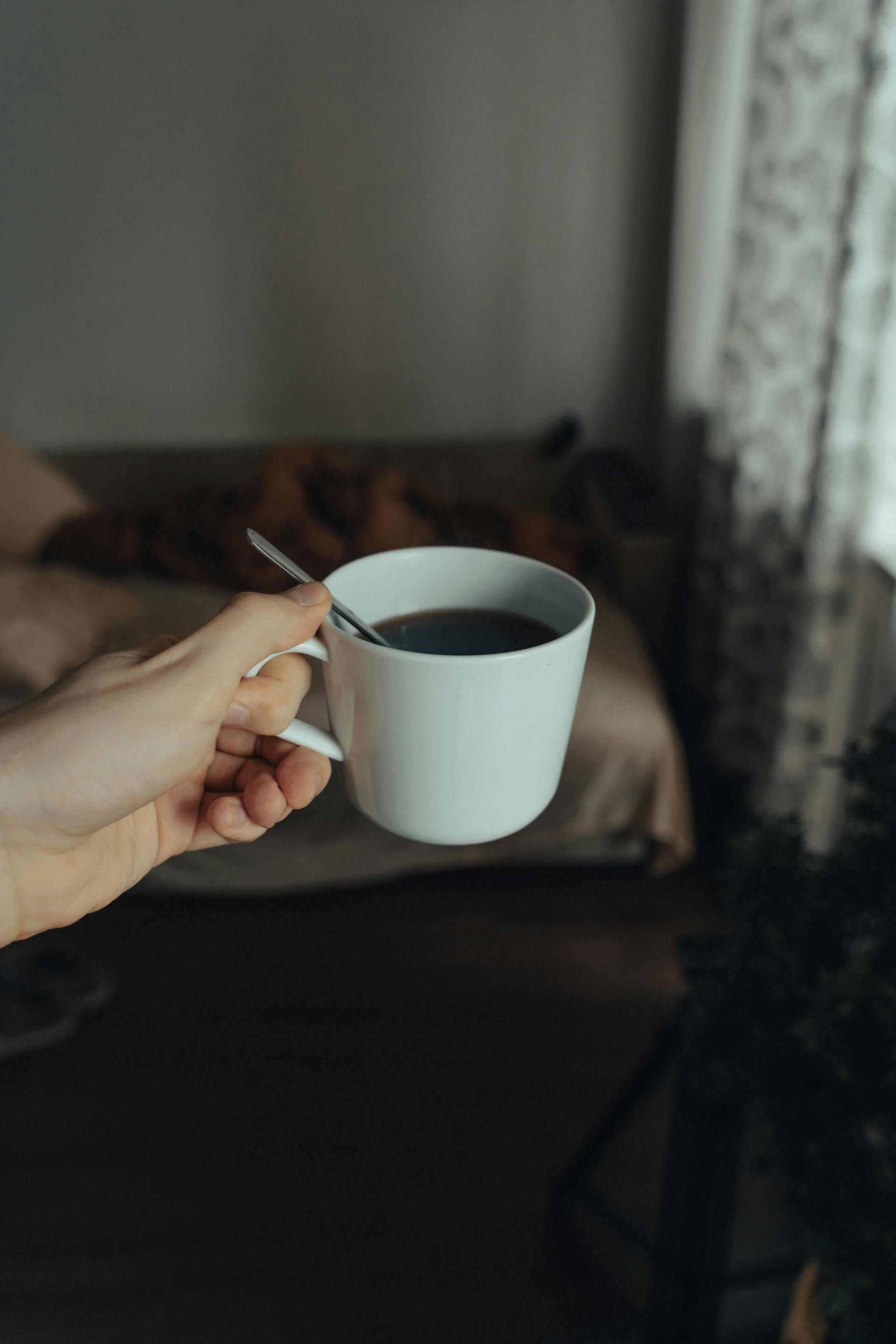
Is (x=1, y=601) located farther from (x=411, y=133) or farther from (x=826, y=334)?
(x=411, y=133)

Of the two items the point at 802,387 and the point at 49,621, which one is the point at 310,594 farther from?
the point at 802,387

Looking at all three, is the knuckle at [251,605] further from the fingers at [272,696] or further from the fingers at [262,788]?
the fingers at [262,788]

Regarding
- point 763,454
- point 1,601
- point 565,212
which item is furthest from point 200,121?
point 763,454

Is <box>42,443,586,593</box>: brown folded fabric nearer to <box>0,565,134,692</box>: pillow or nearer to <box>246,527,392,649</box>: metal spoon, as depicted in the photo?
<box>246,527,392,649</box>: metal spoon

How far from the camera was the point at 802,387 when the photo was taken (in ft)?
4.68

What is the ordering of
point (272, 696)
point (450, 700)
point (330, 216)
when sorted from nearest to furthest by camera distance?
point (450, 700) < point (272, 696) < point (330, 216)

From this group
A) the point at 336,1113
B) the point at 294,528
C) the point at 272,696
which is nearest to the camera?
the point at 272,696

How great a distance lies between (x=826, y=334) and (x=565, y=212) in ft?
4.01

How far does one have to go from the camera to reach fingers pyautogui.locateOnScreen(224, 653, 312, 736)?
0.39 meters

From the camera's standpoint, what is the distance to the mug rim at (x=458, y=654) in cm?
30

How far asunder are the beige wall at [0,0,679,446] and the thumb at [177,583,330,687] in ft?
7.22

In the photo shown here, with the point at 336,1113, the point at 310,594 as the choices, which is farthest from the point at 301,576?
the point at 336,1113

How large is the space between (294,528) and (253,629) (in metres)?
0.40

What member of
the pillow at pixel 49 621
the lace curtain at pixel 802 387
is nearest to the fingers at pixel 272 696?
the pillow at pixel 49 621
